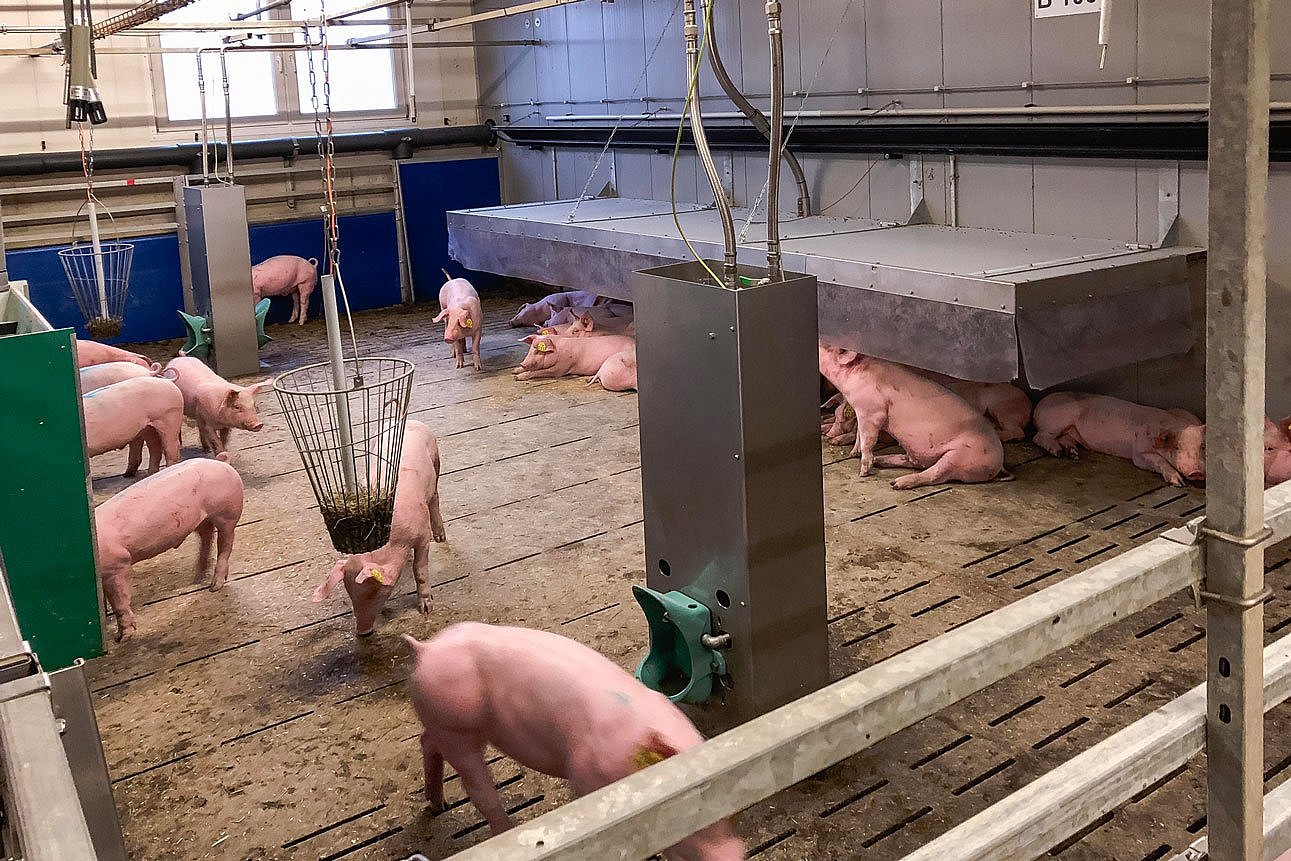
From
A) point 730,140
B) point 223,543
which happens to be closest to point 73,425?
point 223,543

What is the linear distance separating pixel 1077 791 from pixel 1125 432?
419 centimetres

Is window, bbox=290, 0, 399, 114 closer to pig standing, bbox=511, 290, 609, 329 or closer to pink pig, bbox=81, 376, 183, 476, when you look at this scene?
pig standing, bbox=511, 290, 609, 329

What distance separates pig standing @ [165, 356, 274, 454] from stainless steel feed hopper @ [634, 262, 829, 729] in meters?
3.13

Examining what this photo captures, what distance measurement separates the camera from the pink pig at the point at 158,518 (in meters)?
4.27

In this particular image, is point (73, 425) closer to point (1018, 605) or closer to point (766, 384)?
point (766, 384)

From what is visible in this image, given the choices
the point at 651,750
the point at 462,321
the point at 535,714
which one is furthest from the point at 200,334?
the point at 651,750

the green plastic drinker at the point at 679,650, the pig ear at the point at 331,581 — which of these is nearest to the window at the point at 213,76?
the pig ear at the point at 331,581

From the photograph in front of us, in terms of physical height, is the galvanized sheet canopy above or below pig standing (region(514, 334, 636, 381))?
above

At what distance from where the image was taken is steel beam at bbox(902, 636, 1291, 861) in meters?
1.57

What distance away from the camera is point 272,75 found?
1055cm

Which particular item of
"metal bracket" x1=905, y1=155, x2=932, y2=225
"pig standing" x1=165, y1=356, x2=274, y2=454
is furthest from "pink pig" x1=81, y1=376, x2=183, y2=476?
A: "metal bracket" x1=905, y1=155, x2=932, y2=225

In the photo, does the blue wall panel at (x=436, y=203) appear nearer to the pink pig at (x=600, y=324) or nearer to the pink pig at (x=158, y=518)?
the pink pig at (x=600, y=324)

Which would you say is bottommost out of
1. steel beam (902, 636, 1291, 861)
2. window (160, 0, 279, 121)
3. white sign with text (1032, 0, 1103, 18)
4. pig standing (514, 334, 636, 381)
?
pig standing (514, 334, 636, 381)

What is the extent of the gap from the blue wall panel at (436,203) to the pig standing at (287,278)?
1.07m
